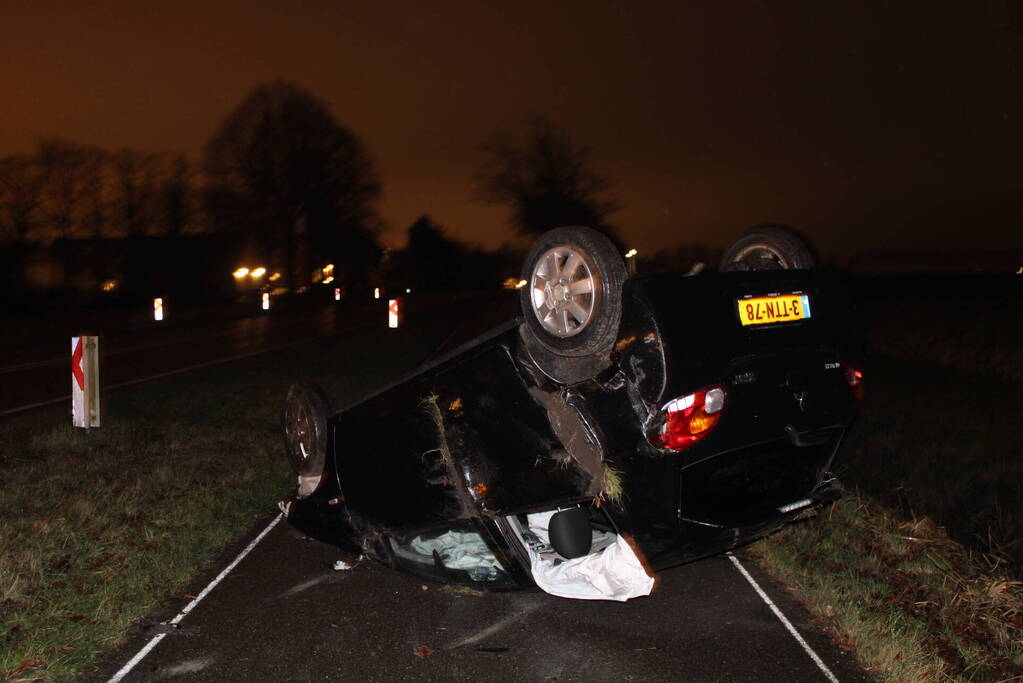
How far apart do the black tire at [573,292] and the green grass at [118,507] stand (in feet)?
9.05

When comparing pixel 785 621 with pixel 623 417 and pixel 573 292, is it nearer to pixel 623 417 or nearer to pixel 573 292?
pixel 623 417

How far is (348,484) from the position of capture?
17.6ft

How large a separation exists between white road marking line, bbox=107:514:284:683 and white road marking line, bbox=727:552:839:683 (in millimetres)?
3309

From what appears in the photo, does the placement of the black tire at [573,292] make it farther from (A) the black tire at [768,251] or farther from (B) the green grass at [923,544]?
(B) the green grass at [923,544]

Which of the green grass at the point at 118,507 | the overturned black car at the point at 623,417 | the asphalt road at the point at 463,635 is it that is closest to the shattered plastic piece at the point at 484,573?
the overturned black car at the point at 623,417

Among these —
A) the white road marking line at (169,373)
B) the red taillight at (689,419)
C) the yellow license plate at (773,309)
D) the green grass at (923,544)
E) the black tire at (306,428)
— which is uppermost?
the yellow license plate at (773,309)

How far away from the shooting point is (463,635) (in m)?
4.64

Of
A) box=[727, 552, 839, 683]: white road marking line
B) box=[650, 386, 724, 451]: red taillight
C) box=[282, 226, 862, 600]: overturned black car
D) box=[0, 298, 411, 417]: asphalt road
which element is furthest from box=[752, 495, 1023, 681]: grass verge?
box=[0, 298, 411, 417]: asphalt road

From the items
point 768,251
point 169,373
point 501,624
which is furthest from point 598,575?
point 169,373

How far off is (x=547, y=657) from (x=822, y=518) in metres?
3.63

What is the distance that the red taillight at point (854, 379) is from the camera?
14.4 feet

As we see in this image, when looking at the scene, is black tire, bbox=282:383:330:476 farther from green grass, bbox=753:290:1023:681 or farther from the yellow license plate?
green grass, bbox=753:290:1023:681

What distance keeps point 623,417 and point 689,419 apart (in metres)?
0.29

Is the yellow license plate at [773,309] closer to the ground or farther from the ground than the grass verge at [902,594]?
farther from the ground
